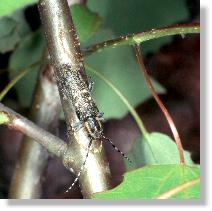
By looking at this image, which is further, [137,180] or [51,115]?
A: [51,115]

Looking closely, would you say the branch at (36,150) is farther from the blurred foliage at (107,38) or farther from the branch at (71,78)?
the branch at (71,78)

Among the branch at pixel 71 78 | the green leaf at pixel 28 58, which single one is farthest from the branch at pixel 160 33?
the green leaf at pixel 28 58

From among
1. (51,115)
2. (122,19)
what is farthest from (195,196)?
(122,19)

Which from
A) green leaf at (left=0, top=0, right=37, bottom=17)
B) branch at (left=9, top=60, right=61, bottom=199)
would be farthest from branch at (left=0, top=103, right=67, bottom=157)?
branch at (left=9, top=60, right=61, bottom=199)

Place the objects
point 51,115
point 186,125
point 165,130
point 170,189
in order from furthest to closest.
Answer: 1. point 186,125
2. point 165,130
3. point 51,115
4. point 170,189

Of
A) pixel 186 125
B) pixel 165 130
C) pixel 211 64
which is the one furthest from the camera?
pixel 186 125

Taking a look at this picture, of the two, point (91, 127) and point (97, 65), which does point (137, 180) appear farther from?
point (97, 65)
